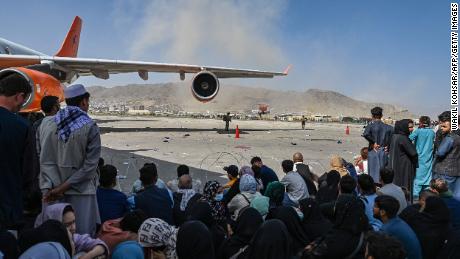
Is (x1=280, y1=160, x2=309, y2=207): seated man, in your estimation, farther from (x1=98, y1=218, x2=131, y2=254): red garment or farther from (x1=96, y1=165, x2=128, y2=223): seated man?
(x1=98, y1=218, x2=131, y2=254): red garment

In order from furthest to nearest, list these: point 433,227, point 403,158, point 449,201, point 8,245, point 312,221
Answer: point 403,158
point 449,201
point 312,221
point 433,227
point 8,245

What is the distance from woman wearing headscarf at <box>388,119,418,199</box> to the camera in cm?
623

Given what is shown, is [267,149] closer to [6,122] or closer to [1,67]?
[1,67]

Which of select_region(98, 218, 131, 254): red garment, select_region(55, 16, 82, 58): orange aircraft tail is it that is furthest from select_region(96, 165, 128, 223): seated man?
select_region(55, 16, 82, 58): orange aircraft tail

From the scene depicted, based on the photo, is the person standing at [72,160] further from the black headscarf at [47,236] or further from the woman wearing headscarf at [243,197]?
the woman wearing headscarf at [243,197]

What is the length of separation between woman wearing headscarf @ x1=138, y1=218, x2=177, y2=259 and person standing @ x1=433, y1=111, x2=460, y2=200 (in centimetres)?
461

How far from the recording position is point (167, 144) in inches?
573

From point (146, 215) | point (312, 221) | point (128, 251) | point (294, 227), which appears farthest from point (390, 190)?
Result: point (128, 251)

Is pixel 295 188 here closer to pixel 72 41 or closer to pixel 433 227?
pixel 433 227

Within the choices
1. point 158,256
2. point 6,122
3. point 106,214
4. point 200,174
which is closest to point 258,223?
point 158,256

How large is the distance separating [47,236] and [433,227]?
10.0 ft

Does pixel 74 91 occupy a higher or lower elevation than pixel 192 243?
higher

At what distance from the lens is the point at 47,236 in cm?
247

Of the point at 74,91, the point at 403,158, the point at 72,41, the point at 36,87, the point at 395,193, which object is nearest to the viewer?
the point at 74,91
